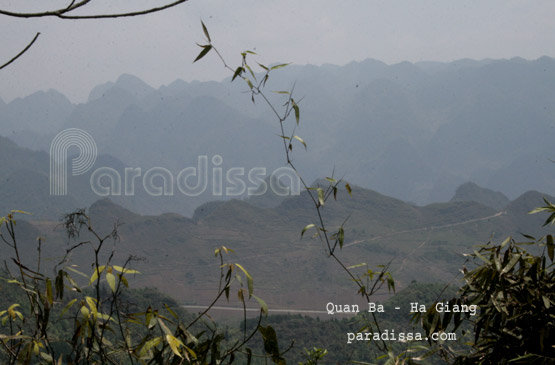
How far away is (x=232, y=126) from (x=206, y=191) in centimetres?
877

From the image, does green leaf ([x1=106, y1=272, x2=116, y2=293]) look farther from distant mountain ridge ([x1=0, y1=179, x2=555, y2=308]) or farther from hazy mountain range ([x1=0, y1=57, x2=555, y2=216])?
hazy mountain range ([x1=0, y1=57, x2=555, y2=216])

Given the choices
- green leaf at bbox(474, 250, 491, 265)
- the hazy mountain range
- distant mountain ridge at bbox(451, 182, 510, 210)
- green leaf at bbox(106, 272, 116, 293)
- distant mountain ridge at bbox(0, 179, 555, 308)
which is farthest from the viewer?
the hazy mountain range

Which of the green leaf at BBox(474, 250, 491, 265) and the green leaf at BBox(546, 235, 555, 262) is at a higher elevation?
the green leaf at BBox(546, 235, 555, 262)

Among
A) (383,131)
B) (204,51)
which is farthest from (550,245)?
(383,131)

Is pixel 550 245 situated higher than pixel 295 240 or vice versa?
pixel 550 245

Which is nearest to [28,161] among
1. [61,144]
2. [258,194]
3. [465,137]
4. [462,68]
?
[61,144]

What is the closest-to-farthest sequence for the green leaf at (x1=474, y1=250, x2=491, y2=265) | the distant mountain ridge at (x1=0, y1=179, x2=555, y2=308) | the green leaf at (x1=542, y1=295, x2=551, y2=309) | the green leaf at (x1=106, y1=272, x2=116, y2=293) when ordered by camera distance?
1. the green leaf at (x1=106, y1=272, x2=116, y2=293)
2. the green leaf at (x1=542, y1=295, x2=551, y2=309)
3. the green leaf at (x1=474, y1=250, x2=491, y2=265)
4. the distant mountain ridge at (x1=0, y1=179, x2=555, y2=308)

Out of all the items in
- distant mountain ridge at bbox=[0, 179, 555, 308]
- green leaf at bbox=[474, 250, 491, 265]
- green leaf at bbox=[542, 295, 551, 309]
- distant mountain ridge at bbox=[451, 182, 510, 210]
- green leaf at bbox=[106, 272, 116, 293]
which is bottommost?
distant mountain ridge at bbox=[0, 179, 555, 308]

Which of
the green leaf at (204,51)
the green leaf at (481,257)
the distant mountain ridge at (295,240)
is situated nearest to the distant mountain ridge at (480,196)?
the distant mountain ridge at (295,240)

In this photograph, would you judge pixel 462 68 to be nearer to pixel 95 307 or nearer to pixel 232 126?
pixel 232 126

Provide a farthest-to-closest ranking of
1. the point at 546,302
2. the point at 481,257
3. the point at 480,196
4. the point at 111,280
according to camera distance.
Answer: the point at 480,196 → the point at 481,257 → the point at 546,302 → the point at 111,280

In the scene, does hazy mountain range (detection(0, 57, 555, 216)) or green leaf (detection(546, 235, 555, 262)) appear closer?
green leaf (detection(546, 235, 555, 262))

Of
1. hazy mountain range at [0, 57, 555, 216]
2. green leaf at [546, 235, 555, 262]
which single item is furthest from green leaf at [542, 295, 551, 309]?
hazy mountain range at [0, 57, 555, 216]

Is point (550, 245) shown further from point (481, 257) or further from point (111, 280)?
point (111, 280)
